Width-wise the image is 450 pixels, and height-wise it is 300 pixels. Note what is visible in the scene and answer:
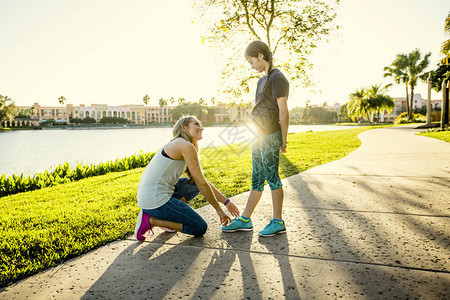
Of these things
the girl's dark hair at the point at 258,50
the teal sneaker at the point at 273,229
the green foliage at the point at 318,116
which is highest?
the green foliage at the point at 318,116

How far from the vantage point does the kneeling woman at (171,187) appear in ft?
9.59

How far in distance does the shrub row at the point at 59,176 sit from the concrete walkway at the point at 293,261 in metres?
5.97

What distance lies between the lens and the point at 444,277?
6.72ft

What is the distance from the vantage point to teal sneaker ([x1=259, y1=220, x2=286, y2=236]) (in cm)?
293

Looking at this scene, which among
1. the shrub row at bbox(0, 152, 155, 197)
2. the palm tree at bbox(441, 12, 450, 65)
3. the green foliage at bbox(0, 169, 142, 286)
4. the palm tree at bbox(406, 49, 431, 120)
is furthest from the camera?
the palm tree at bbox(406, 49, 431, 120)

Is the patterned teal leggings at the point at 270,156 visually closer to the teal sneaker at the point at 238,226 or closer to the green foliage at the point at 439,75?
the teal sneaker at the point at 238,226

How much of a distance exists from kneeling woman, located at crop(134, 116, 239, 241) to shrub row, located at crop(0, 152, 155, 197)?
607cm

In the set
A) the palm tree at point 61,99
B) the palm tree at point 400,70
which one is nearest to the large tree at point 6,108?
the palm tree at point 61,99

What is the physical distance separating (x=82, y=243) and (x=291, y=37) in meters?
14.0

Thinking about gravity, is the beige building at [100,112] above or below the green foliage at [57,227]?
above

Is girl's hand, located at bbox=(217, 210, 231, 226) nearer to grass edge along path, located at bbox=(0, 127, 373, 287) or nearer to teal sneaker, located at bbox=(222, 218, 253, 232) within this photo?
teal sneaker, located at bbox=(222, 218, 253, 232)

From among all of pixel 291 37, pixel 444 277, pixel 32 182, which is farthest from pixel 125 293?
pixel 291 37

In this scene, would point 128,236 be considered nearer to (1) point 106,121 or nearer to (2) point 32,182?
(2) point 32,182

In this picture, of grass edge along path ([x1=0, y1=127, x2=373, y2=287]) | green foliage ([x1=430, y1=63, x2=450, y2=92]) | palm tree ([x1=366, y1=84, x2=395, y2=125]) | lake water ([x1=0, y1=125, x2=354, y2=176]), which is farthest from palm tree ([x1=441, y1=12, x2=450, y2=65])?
palm tree ([x1=366, y1=84, x2=395, y2=125])
